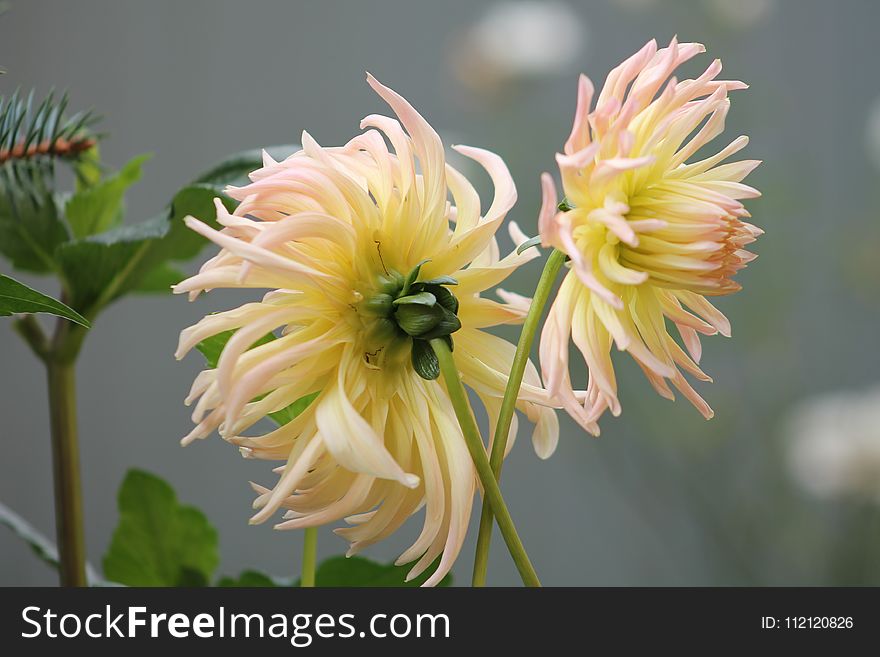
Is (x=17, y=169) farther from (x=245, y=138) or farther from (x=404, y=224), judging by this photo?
(x=245, y=138)

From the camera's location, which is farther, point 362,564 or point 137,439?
point 137,439

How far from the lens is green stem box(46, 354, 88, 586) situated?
24cm

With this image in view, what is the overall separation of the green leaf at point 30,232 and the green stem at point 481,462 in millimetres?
157

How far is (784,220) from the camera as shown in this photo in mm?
987

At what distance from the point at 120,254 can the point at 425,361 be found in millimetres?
131

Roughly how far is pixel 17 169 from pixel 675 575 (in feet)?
3.23

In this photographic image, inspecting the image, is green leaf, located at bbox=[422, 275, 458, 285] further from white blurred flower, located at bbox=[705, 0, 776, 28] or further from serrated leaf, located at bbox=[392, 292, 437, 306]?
white blurred flower, located at bbox=[705, 0, 776, 28]

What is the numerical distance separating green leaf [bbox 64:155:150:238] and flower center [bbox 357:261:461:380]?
155 mm

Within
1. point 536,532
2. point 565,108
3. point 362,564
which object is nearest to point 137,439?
point 536,532

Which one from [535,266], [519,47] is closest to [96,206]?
[519,47]

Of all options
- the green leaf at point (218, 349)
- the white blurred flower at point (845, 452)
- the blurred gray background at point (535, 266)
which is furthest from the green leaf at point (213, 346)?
the blurred gray background at point (535, 266)

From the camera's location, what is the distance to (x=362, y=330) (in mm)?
145

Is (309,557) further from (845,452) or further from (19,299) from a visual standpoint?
(845,452)

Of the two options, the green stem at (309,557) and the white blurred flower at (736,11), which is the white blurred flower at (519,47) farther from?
the green stem at (309,557)
